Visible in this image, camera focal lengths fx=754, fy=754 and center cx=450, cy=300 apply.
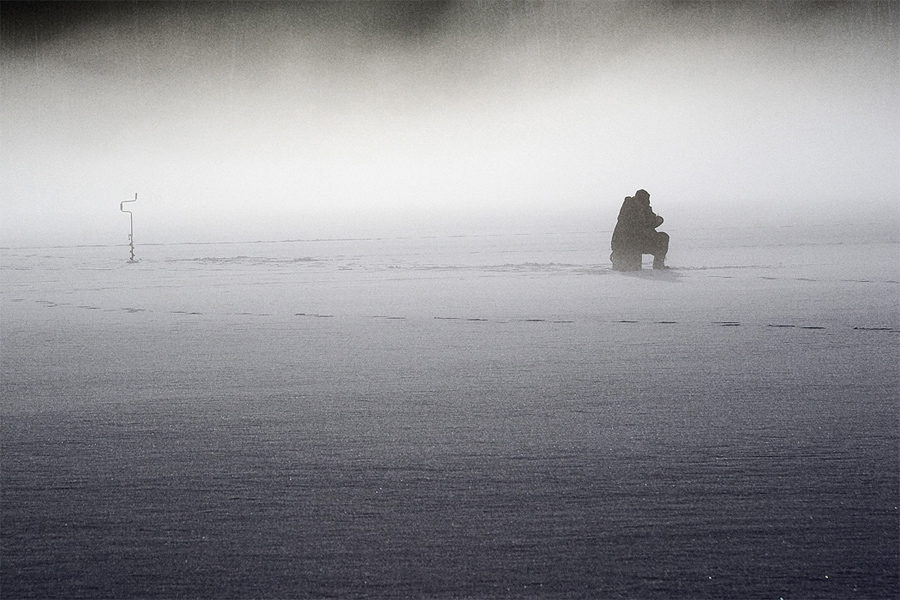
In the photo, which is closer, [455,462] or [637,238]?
[455,462]

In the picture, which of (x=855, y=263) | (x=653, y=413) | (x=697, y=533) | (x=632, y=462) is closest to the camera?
(x=697, y=533)

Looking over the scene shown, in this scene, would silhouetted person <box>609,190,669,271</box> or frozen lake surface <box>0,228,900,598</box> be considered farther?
silhouetted person <box>609,190,669,271</box>

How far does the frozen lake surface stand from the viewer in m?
2.16

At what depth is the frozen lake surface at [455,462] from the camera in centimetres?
216

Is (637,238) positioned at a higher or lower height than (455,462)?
higher

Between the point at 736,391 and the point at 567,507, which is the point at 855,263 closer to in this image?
the point at 736,391

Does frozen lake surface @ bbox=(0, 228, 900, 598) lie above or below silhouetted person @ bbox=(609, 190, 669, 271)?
below

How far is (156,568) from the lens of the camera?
218 cm

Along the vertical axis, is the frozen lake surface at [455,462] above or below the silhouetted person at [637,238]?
below

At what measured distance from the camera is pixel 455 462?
10.1 feet

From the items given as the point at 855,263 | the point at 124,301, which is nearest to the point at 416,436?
the point at 124,301

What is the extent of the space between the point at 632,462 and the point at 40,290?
12735 mm

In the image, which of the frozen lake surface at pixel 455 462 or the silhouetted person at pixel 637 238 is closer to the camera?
the frozen lake surface at pixel 455 462

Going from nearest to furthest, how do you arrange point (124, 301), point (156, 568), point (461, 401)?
point (156, 568) < point (461, 401) < point (124, 301)
